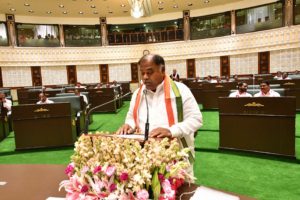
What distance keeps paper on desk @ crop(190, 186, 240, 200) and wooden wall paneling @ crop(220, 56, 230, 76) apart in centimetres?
1680

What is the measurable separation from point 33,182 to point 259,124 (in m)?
3.56

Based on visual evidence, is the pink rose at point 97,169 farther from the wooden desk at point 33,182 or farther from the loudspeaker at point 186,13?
the loudspeaker at point 186,13

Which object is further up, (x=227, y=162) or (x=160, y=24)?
(x=160, y=24)

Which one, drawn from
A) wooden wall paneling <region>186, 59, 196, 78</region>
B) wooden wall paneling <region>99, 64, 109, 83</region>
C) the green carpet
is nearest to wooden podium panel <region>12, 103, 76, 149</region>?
the green carpet

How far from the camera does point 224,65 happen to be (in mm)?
17266

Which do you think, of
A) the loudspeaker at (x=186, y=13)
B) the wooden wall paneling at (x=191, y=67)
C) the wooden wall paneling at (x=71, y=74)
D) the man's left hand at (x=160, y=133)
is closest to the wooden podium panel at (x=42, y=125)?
the man's left hand at (x=160, y=133)

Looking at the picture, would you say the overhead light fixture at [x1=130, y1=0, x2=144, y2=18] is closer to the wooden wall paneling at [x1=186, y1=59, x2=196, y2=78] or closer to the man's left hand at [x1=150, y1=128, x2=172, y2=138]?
the wooden wall paneling at [x1=186, y1=59, x2=196, y2=78]

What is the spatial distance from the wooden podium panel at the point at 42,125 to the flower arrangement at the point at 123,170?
14.3ft

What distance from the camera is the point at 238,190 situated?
10.2 ft

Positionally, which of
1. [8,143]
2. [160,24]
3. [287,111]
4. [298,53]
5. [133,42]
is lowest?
[8,143]

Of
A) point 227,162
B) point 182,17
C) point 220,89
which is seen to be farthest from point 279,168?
point 182,17

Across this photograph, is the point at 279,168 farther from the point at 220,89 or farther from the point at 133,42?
the point at 133,42

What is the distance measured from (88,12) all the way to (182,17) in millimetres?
6565

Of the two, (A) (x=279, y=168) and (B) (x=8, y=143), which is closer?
(A) (x=279, y=168)
